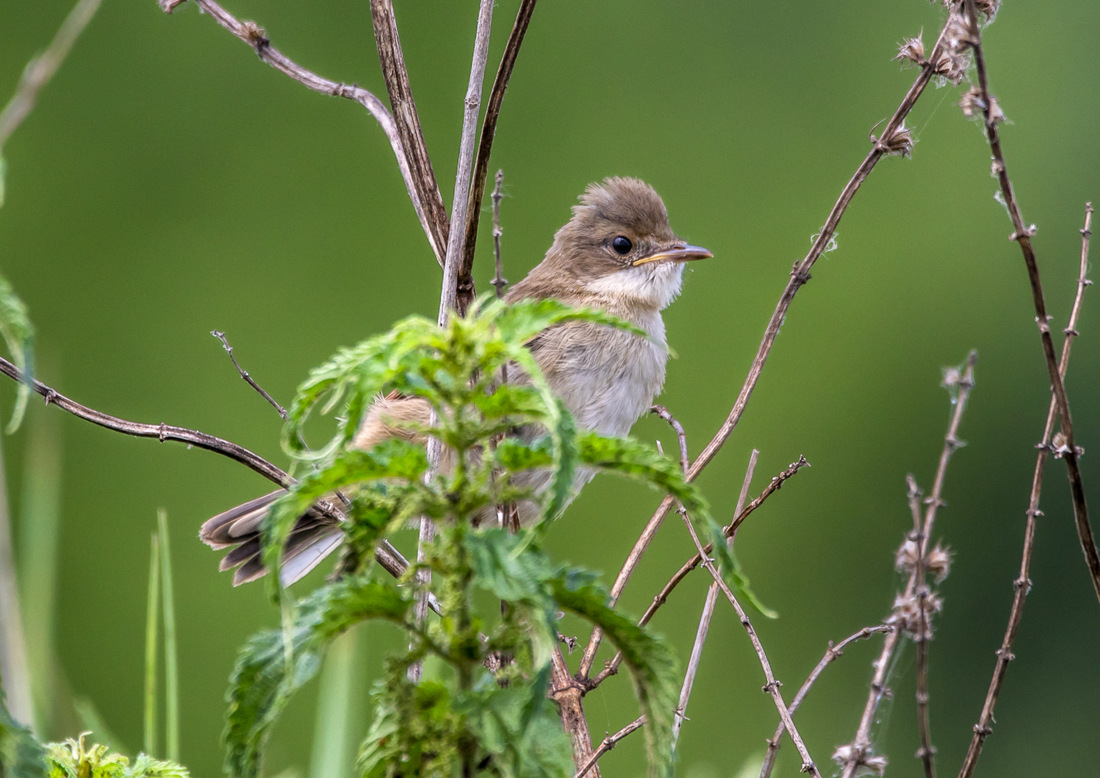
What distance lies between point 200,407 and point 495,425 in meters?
9.86

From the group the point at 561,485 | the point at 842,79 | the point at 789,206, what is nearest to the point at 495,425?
the point at 561,485

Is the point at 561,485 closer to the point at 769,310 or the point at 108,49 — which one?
the point at 769,310

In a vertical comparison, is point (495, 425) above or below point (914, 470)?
below

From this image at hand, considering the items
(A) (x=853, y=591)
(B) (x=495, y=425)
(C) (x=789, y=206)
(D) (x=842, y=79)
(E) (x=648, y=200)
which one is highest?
(D) (x=842, y=79)

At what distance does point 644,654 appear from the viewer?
122cm

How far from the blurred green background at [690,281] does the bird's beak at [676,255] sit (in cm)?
529

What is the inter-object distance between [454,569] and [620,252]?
3.79 meters

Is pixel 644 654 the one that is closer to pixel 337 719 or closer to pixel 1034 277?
pixel 1034 277

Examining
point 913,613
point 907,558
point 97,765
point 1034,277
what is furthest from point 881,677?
point 97,765

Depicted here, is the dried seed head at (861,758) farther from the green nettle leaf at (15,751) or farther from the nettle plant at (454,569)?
the green nettle leaf at (15,751)

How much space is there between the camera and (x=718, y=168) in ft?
40.8

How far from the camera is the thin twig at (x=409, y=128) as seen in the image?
2416 millimetres

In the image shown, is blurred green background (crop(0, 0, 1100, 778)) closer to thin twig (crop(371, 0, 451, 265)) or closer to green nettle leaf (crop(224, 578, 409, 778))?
thin twig (crop(371, 0, 451, 265))

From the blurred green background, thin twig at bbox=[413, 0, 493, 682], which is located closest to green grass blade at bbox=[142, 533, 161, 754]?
thin twig at bbox=[413, 0, 493, 682]
